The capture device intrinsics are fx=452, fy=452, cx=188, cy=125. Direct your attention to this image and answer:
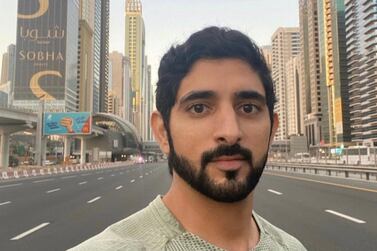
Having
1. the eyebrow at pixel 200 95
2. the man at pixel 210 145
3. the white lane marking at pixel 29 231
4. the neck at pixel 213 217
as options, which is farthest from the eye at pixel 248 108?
the white lane marking at pixel 29 231

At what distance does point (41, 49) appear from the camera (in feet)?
562

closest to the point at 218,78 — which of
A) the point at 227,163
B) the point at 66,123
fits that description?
the point at 227,163

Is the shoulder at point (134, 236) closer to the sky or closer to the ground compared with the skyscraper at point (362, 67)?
closer to the ground

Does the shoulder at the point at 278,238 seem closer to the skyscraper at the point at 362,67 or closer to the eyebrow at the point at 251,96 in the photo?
the eyebrow at the point at 251,96

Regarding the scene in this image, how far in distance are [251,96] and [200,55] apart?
250mm

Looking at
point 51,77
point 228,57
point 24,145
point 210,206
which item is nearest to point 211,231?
point 210,206

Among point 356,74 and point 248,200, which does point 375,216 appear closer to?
point 248,200

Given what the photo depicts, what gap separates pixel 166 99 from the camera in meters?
1.76

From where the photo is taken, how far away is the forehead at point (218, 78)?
1675 mm

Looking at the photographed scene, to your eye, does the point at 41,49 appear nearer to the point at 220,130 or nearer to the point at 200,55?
the point at 200,55

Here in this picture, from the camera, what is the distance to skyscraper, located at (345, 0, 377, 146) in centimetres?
15488

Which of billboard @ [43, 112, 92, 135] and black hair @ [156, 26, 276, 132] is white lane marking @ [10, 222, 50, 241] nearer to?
black hair @ [156, 26, 276, 132]

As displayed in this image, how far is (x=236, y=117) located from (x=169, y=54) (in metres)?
0.39

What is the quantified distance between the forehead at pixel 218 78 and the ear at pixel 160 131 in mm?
168
